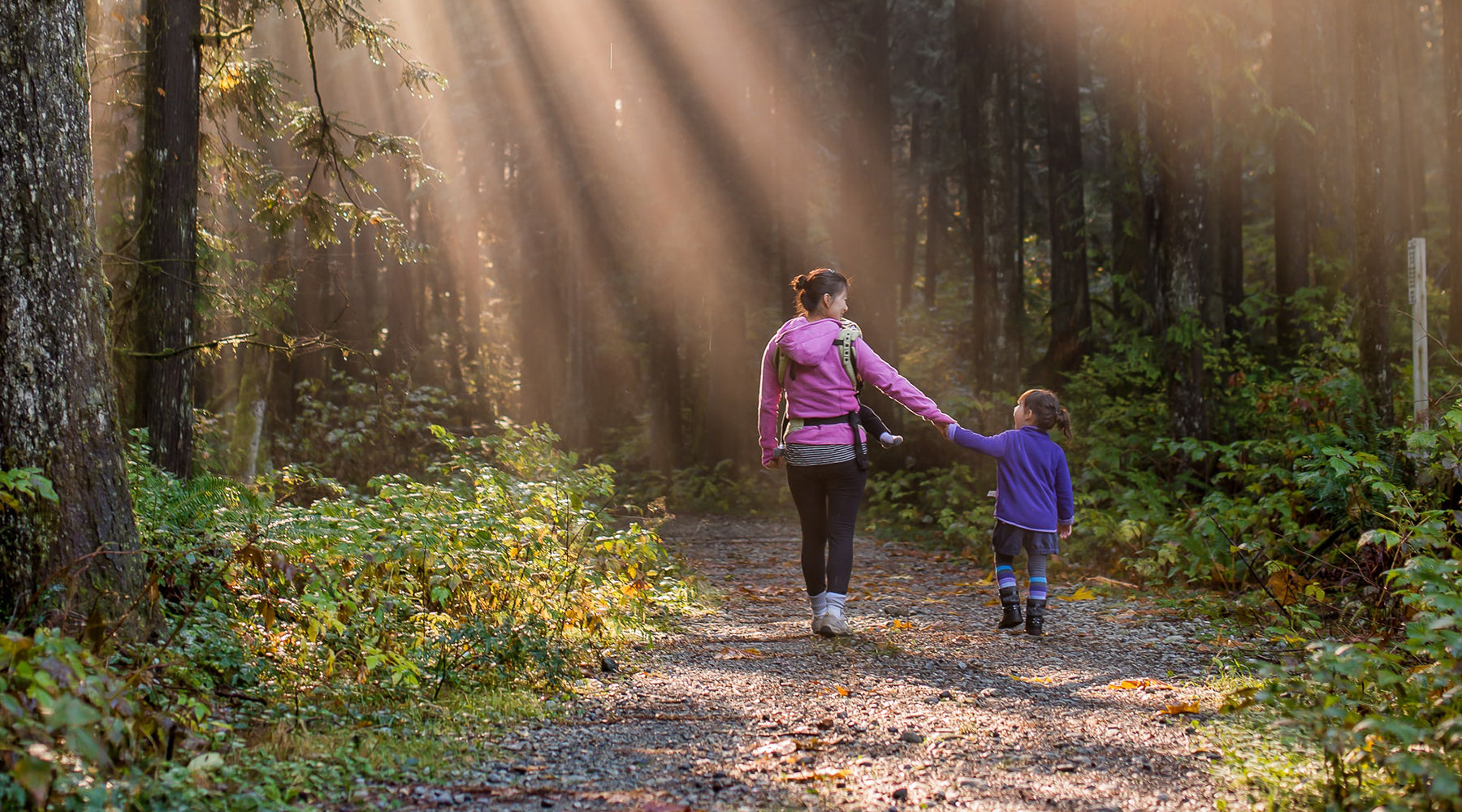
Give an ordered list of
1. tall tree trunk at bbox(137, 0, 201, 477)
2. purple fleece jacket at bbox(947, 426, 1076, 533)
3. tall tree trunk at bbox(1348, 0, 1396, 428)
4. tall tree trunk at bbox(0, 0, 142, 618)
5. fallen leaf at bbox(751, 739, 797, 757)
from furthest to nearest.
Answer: tall tree trunk at bbox(137, 0, 201, 477), tall tree trunk at bbox(1348, 0, 1396, 428), purple fleece jacket at bbox(947, 426, 1076, 533), tall tree trunk at bbox(0, 0, 142, 618), fallen leaf at bbox(751, 739, 797, 757)

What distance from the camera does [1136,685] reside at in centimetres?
533

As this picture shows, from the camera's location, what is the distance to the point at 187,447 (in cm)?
1012

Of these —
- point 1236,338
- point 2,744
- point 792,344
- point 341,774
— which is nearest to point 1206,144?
point 1236,338

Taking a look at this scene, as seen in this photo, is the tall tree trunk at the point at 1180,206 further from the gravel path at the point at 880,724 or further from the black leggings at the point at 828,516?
the black leggings at the point at 828,516

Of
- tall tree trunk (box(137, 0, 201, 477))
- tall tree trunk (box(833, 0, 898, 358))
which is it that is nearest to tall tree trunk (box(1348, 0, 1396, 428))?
tall tree trunk (box(833, 0, 898, 358))

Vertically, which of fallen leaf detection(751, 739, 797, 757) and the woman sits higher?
the woman

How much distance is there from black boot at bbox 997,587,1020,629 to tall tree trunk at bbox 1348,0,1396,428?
Answer: 14.5 ft

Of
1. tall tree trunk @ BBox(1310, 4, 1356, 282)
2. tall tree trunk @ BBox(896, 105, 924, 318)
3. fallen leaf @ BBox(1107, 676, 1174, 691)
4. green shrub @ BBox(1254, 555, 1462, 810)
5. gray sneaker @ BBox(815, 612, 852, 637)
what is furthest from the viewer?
tall tree trunk @ BBox(896, 105, 924, 318)

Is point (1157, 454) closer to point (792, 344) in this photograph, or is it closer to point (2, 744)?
point (792, 344)

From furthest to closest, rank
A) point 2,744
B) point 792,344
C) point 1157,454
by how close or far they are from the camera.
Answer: point 1157,454 < point 792,344 < point 2,744

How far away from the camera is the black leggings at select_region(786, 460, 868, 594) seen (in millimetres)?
6633

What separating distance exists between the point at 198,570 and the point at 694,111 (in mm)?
17689

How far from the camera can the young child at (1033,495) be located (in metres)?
6.87

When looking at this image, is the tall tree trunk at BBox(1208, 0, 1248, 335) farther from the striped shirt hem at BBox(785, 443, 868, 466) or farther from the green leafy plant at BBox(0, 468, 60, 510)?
the green leafy plant at BBox(0, 468, 60, 510)
